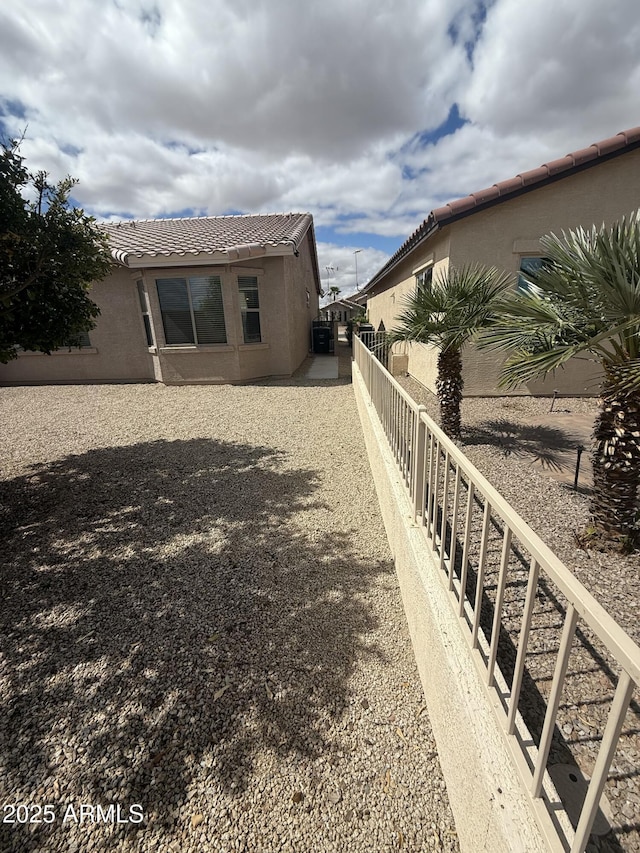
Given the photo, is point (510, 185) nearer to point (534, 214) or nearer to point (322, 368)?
point (534, 214)

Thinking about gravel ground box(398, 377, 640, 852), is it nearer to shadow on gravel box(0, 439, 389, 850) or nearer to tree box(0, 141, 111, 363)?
shadow on gravel box(0, 439, 389, 850)

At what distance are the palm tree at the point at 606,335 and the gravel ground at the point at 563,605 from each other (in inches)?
16.4

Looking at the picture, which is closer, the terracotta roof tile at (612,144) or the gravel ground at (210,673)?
the gravel ground at (210,673)

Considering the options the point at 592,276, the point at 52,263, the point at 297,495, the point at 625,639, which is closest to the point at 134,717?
the point at 625,639

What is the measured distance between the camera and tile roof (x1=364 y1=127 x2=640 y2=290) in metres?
6.75

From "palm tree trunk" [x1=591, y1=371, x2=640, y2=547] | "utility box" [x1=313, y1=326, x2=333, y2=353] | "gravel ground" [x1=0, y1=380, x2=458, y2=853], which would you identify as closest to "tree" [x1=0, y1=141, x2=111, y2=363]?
"gravel ground" [x1=0, y1=380, x2=458, y2=853]

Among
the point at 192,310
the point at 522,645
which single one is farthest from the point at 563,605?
the point at 192,310

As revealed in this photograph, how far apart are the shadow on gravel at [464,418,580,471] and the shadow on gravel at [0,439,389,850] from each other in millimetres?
3054

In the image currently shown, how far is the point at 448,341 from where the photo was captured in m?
5.32

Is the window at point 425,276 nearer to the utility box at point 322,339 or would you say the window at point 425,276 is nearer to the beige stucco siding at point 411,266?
the beige stucco siding at point 411,266

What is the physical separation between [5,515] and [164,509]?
1748 millimetres

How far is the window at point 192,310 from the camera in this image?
10164 millimetres

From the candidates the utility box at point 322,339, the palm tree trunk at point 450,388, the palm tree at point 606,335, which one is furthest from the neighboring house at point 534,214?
the utility box at point 322,339

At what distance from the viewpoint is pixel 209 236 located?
1240 centimetres
